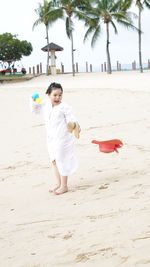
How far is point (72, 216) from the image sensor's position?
14.5 feet

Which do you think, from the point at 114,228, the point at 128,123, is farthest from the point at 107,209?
the point at 128,123

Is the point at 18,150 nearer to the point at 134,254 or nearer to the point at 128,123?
the point at 128,123

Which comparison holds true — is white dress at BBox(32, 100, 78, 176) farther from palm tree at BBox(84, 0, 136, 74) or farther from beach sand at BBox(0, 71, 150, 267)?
palm tree at BBox(84, 0, 136, 74)

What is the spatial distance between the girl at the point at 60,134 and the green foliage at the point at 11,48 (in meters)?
46.7

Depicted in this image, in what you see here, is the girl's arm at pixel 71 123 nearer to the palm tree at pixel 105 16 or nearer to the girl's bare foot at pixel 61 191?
the girl's bare foot at pixel 61 191

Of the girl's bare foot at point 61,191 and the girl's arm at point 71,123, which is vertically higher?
the girl's arm at point 71,123

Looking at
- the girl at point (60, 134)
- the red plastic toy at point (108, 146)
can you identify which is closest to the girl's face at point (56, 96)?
the girl at point (60, 134)

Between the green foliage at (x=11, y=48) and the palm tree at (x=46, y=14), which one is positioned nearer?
the palm tree at (x=46, y=14)

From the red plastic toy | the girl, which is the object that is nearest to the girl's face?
the girl

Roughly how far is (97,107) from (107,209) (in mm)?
9769

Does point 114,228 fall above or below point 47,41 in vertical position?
below

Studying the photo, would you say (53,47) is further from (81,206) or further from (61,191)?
(81,206)

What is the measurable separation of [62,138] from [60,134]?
5 cm

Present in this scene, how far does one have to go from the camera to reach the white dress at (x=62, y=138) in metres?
5.52
